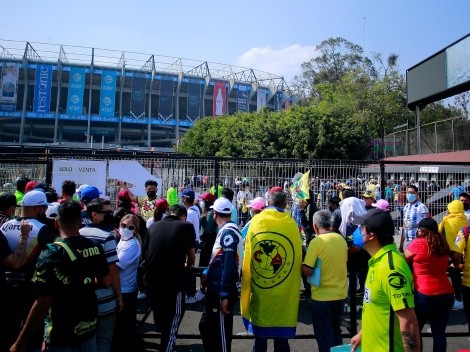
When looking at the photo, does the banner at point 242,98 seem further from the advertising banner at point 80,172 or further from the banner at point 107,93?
the advertising banner at point 80,172

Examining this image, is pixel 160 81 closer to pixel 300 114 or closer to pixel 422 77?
pixel 300 114

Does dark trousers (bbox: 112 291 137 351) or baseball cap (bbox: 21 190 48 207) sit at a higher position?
Result: baseball cap (bbox: 21 190 48 207)

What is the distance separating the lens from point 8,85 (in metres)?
60.4

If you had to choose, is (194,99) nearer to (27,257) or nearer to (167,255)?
(167,255)

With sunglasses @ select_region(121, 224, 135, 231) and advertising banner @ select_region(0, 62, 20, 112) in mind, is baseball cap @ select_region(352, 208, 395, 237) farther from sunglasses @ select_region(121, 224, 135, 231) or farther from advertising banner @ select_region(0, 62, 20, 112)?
advertising banner @ select_region(0, 62, 20, 112)

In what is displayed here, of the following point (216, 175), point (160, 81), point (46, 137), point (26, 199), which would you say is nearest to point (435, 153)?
point (216, 175)

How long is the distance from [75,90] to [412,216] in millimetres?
61672

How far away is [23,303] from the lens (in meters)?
4.17

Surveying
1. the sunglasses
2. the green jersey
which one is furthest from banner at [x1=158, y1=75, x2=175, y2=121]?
the green jersey

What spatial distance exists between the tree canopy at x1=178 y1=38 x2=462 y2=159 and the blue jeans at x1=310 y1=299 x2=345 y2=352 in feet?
89.6

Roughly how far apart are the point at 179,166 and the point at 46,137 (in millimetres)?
66528

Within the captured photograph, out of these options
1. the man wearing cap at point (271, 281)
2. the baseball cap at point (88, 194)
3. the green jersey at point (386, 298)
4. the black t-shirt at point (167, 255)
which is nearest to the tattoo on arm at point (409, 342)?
the green jersey at point (386, 298)

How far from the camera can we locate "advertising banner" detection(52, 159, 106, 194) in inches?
313

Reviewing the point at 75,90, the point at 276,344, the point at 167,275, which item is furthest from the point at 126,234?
the point at 75,90
